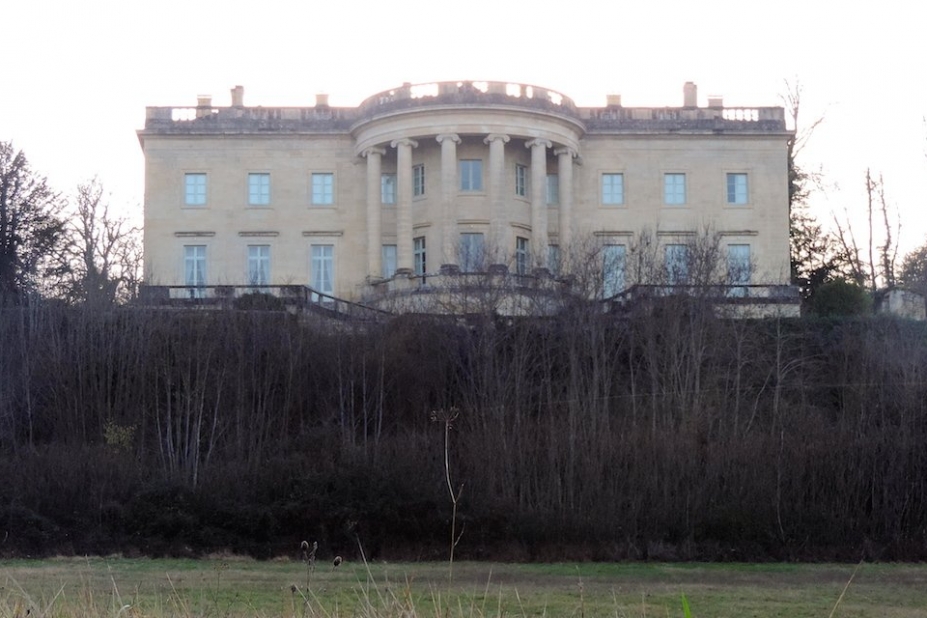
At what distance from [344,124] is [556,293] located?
19.8 m

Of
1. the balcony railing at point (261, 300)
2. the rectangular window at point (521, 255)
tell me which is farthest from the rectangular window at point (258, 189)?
the rectangular window at point (521, 255)

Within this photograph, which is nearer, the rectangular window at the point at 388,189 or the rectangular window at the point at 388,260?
the rectangular window at the point at 388,260

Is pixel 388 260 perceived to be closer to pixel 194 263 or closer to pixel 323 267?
pixel 323 267

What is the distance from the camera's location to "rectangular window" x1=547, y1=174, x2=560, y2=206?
60969mm

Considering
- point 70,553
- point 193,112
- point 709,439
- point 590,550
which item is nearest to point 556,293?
point 709,439

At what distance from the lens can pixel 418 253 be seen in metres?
59.6

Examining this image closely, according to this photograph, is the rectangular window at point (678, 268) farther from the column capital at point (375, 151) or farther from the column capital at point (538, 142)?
the column capital at point (375, 151)

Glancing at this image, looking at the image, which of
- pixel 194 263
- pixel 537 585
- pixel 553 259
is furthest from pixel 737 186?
pixel 537 585

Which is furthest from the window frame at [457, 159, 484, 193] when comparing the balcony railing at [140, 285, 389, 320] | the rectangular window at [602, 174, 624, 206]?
the balcony railing at [140, 285, 389, 320]

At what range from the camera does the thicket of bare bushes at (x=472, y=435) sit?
109ft

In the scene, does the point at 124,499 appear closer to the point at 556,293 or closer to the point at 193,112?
the point at 556,293

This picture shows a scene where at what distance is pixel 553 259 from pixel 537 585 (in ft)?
97.1

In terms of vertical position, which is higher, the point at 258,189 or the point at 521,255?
the point at 258,189

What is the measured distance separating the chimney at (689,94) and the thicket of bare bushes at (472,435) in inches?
868
